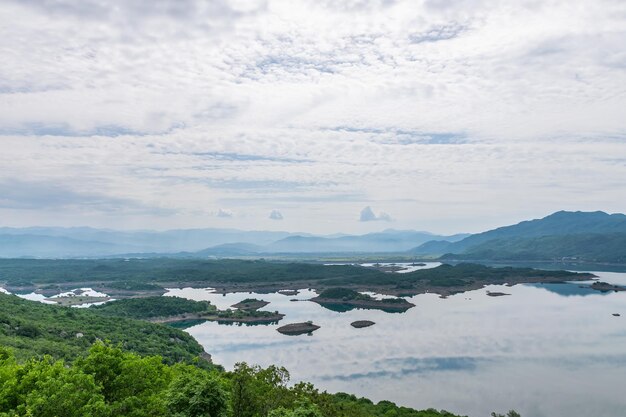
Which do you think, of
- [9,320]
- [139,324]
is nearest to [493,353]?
[139,324]

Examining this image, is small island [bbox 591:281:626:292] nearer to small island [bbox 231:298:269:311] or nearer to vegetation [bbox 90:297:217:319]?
small island [bbox 231:298:269:311]

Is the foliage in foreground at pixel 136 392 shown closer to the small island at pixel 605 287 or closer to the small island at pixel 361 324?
the small island at pixel 361 324

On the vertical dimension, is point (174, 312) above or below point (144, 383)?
below

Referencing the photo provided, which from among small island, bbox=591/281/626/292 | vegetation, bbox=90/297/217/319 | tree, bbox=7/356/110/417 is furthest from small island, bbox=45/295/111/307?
small island, bbox=591/281/626/292

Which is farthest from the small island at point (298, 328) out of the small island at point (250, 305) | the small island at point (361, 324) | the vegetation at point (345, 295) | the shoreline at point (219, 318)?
the vegetation at point (345, 295)

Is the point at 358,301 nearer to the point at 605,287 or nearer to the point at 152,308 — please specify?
the point at 152,308

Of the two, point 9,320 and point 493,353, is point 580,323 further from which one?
point 9,320
